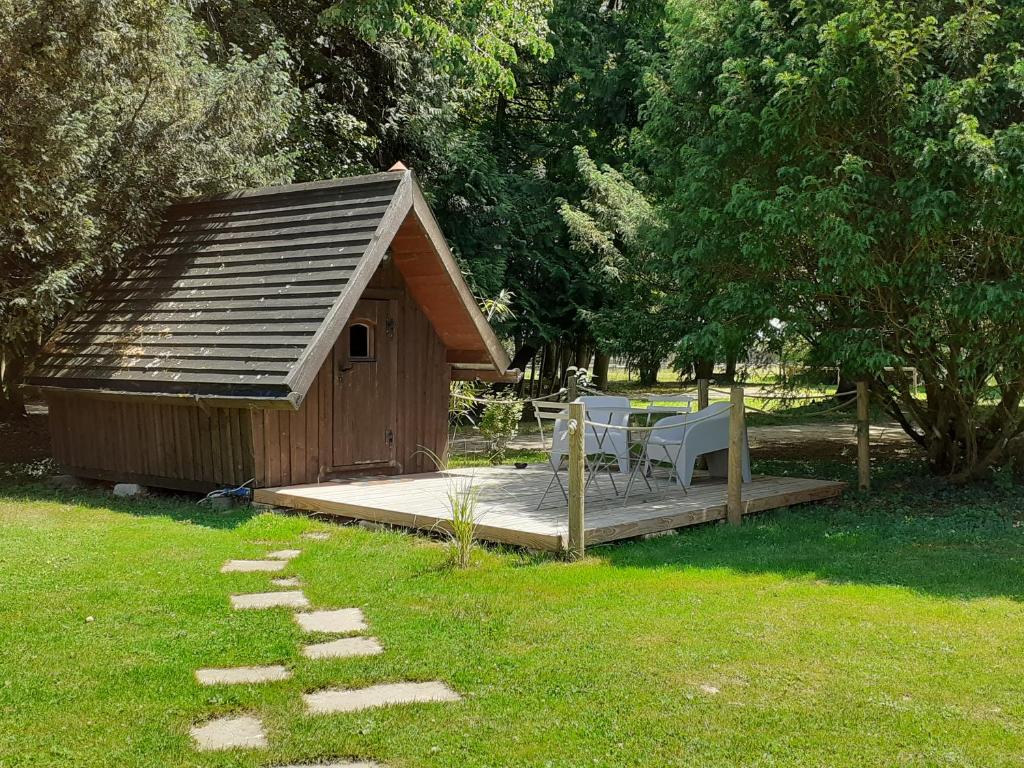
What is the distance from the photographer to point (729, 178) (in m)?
11.8

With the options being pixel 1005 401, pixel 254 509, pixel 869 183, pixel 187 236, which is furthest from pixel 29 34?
pixel 1005 401

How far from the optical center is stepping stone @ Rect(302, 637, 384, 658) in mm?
5535

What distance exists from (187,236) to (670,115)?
6294 millimetres

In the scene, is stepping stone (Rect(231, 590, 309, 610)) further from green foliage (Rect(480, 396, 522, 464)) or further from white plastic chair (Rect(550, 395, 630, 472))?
green foliage (Rect(480, 396, 522, 464))

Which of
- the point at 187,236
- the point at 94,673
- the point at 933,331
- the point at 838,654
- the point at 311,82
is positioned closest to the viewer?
the point at 94,673

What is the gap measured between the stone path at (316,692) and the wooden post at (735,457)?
4.43 metres

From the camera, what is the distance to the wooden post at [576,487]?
8.02 m

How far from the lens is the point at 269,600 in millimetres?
6723

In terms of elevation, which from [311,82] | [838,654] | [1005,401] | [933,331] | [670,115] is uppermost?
[311,82]

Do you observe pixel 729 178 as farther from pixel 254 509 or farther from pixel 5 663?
pixel 5 663

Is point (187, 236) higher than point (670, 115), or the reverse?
point (670, 115)

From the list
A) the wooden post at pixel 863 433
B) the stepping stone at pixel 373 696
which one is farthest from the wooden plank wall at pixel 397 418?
the stepping stone at pixel 373 696

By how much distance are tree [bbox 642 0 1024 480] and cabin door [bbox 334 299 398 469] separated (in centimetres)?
384

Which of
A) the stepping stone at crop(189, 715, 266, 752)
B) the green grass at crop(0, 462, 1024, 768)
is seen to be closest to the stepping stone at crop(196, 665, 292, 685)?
the green grass at crop(0, 462, 1024, 768)
